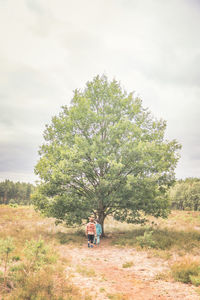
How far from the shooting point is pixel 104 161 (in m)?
13.7

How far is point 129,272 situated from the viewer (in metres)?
8.21

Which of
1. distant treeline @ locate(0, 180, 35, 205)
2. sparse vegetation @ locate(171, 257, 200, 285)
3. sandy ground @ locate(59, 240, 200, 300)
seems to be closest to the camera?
sandy ground @ locate(59, 240, 200, 300)

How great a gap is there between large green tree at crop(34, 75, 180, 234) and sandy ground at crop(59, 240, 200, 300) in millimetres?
3355

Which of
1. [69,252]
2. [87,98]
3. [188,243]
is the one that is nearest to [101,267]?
[69,252]

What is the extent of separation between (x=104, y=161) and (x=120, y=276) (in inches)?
296

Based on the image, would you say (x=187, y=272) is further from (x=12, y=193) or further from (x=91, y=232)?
(x=12, y=193)

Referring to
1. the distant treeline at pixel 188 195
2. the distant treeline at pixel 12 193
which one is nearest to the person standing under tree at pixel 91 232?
the distant treeline at pixel 188 195

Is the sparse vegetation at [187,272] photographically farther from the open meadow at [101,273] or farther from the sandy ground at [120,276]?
the sandy ground at [120,276]

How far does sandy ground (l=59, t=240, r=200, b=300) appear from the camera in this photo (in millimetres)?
5902

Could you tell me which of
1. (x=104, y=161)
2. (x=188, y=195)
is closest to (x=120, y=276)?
(x=104, y=161)

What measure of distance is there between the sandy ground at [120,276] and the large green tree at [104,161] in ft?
11.0

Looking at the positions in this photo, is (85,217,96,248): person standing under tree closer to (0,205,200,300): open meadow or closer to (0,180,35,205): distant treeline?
(0,205,200,300): open meadow

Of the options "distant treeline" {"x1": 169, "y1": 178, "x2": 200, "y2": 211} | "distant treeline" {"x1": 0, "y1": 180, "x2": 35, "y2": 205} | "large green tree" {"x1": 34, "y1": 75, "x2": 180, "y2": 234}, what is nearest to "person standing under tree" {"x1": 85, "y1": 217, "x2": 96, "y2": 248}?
"large green tree" {"x1": 34, "y1": 75, "x2": 180, "y2": 234}

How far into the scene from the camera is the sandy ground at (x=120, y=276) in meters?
5.90
